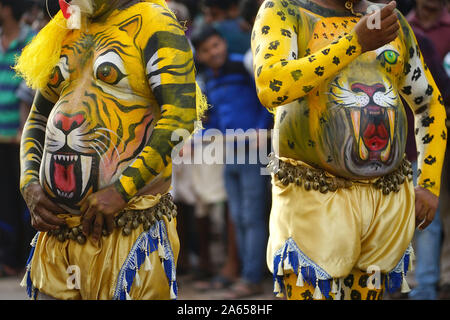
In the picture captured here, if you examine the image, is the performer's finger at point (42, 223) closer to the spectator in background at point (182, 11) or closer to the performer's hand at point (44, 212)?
the performer's hand at point (44, 212)

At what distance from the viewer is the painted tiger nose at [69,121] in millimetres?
3273

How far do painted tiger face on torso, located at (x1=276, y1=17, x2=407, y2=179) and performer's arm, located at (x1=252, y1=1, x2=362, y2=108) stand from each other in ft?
0.42

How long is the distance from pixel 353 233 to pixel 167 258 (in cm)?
83

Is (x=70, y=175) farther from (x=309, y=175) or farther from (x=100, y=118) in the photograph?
(x=309, y=175)

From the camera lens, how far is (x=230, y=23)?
709 cm

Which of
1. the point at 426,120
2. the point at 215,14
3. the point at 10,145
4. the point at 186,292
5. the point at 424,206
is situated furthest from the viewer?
the point at 10,145

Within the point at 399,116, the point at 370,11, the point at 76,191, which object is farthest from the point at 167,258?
the point at 370,11

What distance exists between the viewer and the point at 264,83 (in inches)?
136

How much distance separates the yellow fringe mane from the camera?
A: 3367 millimetres

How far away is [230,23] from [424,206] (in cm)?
366

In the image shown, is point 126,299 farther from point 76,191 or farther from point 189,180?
point 189,180

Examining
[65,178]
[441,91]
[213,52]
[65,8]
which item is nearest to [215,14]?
A: [213,52]

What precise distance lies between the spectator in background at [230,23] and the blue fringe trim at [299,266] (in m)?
3.45

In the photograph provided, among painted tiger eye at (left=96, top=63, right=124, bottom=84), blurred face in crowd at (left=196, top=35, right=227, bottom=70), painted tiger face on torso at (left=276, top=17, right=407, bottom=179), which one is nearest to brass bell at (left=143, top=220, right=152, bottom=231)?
painted tiger eye at (left=96, top=63, right=124, bottom=84)
